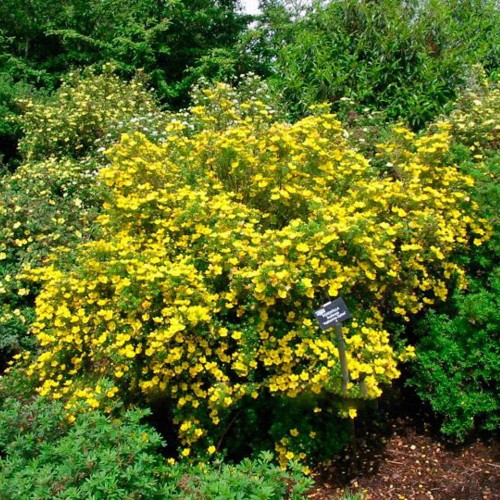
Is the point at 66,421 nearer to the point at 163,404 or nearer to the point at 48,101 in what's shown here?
the point at 163,404

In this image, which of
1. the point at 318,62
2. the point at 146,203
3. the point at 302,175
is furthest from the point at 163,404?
the point at 318,62

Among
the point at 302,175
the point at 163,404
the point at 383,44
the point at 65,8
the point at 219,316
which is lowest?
the point at 163,404

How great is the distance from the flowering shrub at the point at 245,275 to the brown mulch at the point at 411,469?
0.34m

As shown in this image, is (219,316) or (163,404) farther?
(163,404)

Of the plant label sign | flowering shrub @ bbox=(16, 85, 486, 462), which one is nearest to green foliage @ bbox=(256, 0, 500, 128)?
flowering shrub @ bbox=(16, 85, 486, 462)

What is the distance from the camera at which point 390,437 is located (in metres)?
3.26

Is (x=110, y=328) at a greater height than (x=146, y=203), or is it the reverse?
(x=146, y=203)

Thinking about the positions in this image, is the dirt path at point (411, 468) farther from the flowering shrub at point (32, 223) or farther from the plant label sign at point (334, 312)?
the flowering shrub at point (32, 223)

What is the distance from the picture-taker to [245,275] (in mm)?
2699

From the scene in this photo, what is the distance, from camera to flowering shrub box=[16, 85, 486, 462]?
108 inches

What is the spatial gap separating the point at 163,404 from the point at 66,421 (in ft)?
2.01

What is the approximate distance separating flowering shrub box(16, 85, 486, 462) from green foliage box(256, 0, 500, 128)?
5.39 feet

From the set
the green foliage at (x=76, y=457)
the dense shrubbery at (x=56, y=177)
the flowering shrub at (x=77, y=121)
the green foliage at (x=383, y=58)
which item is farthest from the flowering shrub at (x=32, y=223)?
the green foliage at (x=383, y=58)

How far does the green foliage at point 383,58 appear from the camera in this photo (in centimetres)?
511
